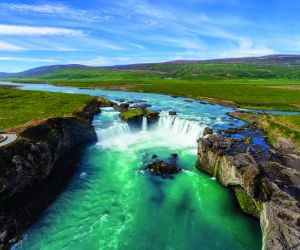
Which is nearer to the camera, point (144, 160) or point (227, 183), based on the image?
point (227, 183)

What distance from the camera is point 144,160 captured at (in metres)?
48.6

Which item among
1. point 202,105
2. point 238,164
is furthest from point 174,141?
point 202,105

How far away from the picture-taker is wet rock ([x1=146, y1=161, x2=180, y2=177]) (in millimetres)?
43031

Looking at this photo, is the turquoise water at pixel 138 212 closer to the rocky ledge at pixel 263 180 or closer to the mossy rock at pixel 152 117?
the rocky ledge at pixel 263 180

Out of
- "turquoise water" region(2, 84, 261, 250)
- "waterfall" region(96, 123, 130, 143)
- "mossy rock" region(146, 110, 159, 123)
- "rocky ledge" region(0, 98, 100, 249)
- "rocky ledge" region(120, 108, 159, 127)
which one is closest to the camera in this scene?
"turquoise water" region(2, 84, 261, 250)

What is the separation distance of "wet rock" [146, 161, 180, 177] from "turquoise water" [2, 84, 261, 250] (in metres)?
1.38

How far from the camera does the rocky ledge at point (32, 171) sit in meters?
30.2

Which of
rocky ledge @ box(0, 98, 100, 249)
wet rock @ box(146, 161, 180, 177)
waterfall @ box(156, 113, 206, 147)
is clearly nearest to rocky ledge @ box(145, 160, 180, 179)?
wet rock @ box(146, 161, 180, 177)

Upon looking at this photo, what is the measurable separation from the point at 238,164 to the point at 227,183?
11.9 feet

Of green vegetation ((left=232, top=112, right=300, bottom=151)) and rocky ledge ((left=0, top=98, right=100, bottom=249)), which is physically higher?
rocky ledge ((left=0, top=98, right=100, bottom=249))

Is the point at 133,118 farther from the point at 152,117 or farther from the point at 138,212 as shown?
the point at 138,212

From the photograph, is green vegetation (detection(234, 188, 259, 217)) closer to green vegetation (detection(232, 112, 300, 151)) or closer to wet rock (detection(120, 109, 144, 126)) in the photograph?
green vegetation (detection(232, 112, 300, 151))

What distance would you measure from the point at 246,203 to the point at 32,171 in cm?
3121

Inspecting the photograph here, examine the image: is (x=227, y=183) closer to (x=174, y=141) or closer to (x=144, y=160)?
(x=144, y=160)
